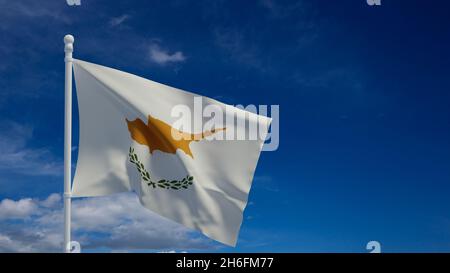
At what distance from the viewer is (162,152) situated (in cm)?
1137

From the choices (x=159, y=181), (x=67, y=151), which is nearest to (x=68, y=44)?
(x=67, y=151)

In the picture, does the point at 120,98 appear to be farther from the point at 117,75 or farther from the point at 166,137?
the point at 166,137

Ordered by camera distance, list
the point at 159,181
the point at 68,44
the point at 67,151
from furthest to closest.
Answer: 1. the point at 159,181
2. the point at 68,44
3. the point at 67,151

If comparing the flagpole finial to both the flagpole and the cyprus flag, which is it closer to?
the cyprus flag

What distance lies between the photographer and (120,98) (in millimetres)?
11297

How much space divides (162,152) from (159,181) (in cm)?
62

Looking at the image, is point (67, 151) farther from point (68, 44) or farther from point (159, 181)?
point (68, 44)

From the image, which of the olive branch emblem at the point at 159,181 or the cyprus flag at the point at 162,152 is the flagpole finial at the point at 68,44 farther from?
the olive branch emblem at the point at 159,181

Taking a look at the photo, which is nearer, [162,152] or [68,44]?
[68,44]

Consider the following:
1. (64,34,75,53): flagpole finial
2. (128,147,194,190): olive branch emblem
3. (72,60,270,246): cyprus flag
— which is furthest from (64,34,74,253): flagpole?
(128,147,194,190): olive branch emblem

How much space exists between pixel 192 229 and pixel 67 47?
4484 mm

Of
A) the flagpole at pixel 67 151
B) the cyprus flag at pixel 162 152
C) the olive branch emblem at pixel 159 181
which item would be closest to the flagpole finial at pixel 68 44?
the cyprus flag at pixel 162 152
